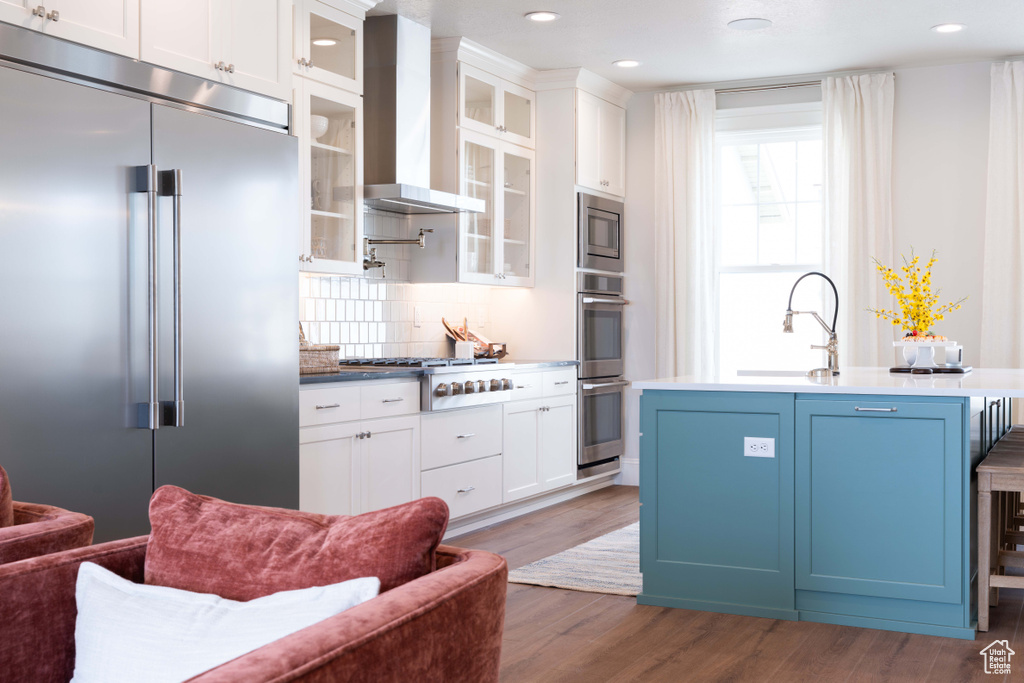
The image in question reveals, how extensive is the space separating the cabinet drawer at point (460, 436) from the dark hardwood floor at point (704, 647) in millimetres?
953

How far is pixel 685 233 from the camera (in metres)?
6.41

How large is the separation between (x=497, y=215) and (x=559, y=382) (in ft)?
3.49

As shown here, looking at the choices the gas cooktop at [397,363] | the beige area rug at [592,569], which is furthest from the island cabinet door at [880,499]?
the gas cooktop at [397,363]

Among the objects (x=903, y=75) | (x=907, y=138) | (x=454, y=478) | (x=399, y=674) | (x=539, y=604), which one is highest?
(x=903, y=75)

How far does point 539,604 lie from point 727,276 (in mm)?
3540

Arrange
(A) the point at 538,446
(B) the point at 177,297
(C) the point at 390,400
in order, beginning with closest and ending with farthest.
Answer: (B) the point at 177,297 → (C) the point at 390,400 → (A) the point at 538,446

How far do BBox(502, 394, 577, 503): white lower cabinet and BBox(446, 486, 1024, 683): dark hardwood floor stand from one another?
1420 millimetres

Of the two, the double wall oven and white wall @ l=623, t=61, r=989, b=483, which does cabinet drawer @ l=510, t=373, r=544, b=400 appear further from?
white wall @ l=623, t=61, r=989, b=483


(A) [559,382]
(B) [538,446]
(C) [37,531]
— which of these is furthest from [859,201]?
(C) [37,531]

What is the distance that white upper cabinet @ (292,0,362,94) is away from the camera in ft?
13.8

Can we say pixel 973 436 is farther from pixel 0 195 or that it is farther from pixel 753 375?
pixel 0 195

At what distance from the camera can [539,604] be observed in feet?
12.0

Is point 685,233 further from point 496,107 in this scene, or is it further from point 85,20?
point 85,20

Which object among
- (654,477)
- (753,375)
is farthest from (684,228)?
(654,477)
